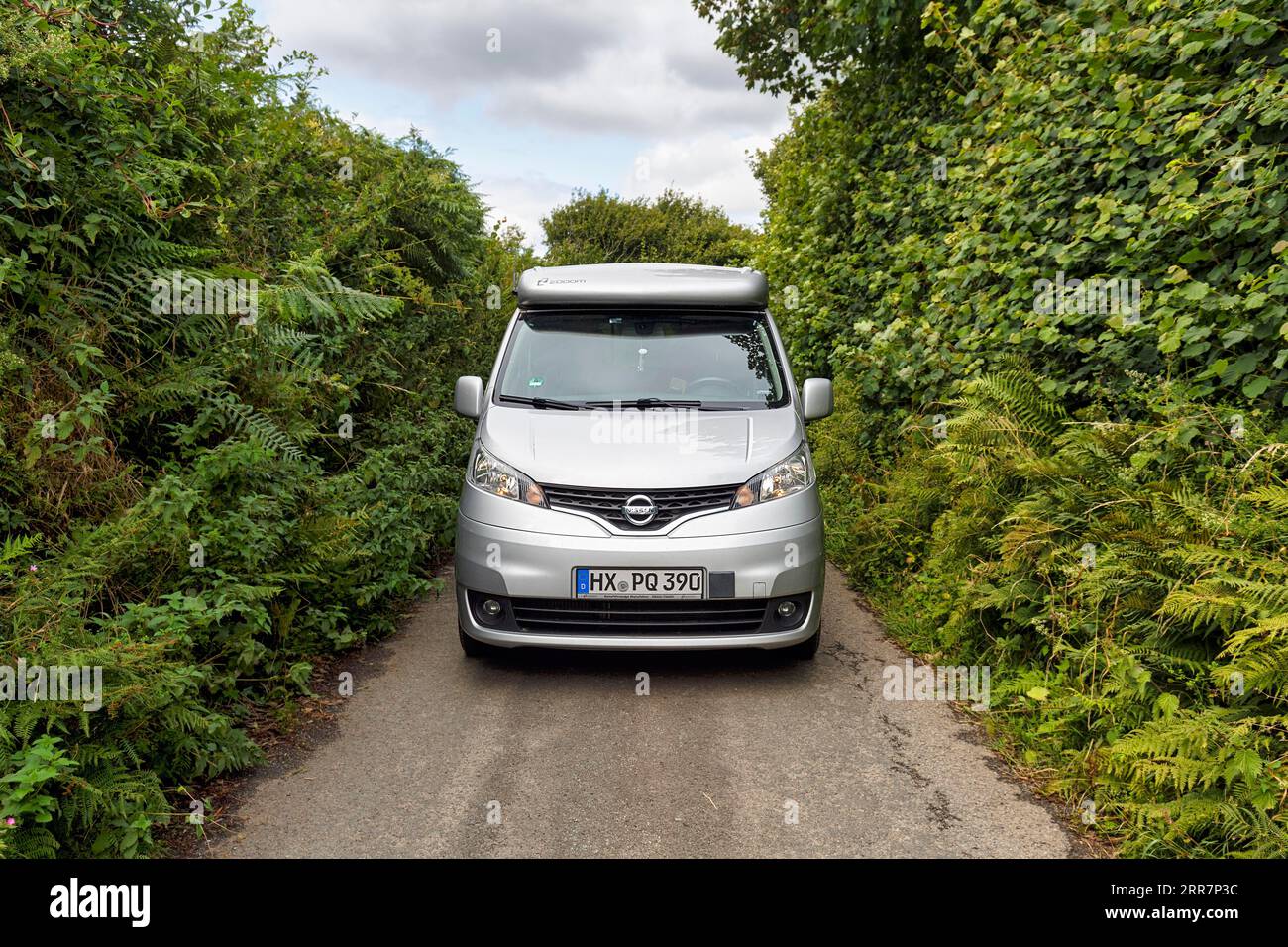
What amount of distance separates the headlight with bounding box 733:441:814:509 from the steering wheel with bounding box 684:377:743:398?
65cm

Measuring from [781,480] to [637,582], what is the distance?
39.9 inches

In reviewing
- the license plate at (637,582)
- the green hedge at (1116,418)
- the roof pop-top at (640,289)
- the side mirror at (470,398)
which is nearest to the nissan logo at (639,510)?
the license plate at (637,582)

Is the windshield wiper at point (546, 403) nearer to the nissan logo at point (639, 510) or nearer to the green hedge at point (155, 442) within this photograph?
the nissan logo at point (639, 510)

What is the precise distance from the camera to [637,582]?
4539 mm

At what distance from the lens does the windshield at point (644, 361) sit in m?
5.45

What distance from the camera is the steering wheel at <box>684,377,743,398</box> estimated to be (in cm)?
552

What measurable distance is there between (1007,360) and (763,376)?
149 centimetres

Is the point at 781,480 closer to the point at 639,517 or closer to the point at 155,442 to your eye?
the point at 639,517

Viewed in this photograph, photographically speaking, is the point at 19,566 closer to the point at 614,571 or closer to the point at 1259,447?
the point at 614,571

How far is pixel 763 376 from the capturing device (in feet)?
18.7

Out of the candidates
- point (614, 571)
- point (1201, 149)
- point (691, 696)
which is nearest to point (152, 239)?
point (614, 571)

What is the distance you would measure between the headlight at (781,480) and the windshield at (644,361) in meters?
0.53

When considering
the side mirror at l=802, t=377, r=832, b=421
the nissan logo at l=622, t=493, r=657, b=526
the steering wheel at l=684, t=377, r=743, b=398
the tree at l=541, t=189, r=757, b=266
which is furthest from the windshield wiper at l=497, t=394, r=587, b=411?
the tree at l=541, t=189, r=757, b=266

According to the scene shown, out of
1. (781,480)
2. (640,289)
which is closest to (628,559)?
(781,480)
